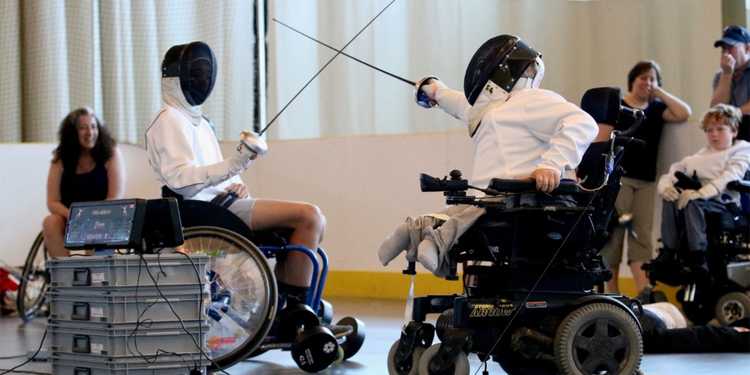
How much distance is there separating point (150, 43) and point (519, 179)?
4870 millimetres

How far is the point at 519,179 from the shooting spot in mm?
3129

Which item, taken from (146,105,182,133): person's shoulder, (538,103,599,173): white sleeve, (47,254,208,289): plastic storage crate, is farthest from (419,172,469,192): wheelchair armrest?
(146,105,182,133): person's shoulder

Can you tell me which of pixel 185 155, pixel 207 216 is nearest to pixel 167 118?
pixel 185 155

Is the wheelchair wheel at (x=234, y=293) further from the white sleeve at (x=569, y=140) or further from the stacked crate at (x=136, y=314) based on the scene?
the white sleeve at (x=569, y=140)

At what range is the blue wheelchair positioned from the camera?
367 centimetres

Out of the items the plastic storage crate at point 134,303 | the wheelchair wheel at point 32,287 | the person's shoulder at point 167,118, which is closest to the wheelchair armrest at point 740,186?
the person's shoulder at point 167,118

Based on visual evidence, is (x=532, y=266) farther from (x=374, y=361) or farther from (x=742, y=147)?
(x=742, y=147)

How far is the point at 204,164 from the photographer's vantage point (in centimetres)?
406

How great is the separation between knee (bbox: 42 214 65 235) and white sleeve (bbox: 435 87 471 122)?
106 inches

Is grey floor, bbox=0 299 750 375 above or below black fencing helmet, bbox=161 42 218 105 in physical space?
below

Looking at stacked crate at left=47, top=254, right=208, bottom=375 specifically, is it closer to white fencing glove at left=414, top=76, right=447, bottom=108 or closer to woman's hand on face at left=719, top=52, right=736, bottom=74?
white fencing glove at left=414, top=76, right=447, bottom=108

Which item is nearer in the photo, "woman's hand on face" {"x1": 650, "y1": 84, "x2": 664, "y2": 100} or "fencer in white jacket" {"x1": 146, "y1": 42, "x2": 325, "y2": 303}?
"fencer in white jacket" {"x1": 146, "y1": 42, "x2": 325, "y2": 303}

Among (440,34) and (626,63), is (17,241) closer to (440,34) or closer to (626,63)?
(440,34)

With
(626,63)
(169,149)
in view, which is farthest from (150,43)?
(169,149)
